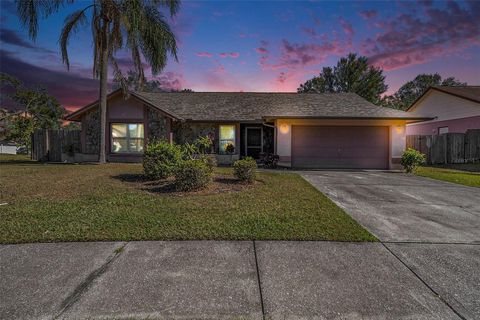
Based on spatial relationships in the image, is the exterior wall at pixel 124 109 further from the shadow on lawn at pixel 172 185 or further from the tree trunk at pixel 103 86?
the shadow on lawn at pixel 172 185

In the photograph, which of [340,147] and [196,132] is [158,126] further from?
[340,147]

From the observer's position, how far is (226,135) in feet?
52.1

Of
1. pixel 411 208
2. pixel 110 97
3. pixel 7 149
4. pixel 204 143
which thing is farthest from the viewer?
pixel 7 149

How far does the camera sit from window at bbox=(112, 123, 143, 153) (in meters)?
15.0

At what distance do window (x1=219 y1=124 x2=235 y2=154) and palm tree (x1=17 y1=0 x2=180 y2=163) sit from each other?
532cm

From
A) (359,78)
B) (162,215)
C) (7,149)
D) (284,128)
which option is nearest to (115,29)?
→ (284,128)

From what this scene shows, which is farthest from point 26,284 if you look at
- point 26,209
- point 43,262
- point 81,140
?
point 81,140

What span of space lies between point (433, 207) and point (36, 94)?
3899cm

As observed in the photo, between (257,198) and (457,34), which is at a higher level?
(457,34)

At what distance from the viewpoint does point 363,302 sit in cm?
238

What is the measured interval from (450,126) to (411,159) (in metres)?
12.2

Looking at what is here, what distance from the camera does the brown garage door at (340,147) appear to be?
43.6 ft

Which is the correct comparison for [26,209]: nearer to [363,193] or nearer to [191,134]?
[363,193]

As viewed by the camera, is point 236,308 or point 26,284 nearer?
point 236,308
